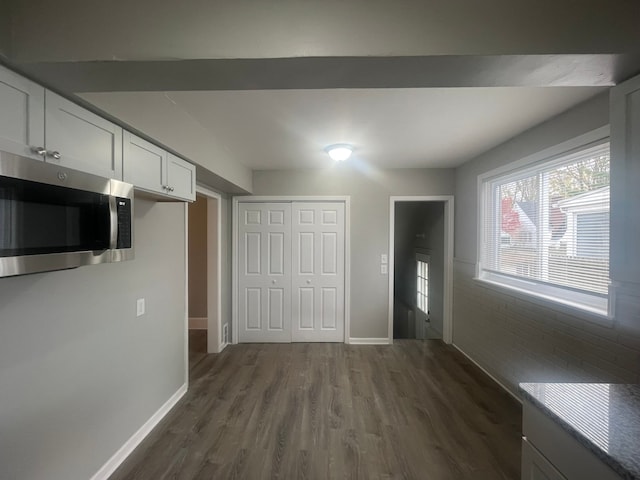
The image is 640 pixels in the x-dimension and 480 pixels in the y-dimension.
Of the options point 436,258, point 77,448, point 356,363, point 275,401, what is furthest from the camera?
point 436,258

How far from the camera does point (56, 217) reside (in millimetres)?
995

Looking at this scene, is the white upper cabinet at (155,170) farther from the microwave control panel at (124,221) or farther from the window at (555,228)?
the window at (555,228)

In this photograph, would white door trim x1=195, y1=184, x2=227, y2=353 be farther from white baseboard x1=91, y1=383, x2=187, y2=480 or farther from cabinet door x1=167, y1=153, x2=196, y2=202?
cabinet door x1=167, y1=153, x2=196, y2=202

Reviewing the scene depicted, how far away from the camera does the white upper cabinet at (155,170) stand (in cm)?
155

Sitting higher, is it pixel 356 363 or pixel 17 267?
pixel 17 267

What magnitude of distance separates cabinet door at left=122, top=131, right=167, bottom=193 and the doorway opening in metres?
1.29

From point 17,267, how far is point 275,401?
2.25 metres

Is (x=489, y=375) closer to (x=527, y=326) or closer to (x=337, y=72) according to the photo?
(x=527, y=326)

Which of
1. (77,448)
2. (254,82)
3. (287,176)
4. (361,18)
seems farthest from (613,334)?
(287,176)

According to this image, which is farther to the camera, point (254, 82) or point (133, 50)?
point (254, 82)

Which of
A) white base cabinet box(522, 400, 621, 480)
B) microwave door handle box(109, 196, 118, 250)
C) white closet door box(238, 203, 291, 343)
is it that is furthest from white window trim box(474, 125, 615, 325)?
microwave door handle box(109, 196, 118, 250)

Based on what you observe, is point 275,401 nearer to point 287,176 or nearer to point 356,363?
point 356,363

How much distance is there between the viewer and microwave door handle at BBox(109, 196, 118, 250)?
3.89 feet

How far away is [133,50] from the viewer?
0.98 m
